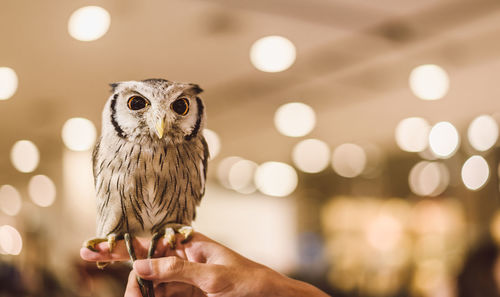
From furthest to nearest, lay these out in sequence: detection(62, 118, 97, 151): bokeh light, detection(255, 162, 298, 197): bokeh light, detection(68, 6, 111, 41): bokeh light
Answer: detection(255, 162, 298, 197): bokeh light → detection(68, 6, 111, 41): bokeh light → detection(62, 118, 97, 151): bokeh light

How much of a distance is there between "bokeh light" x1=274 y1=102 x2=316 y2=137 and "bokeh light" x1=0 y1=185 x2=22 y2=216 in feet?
9.03

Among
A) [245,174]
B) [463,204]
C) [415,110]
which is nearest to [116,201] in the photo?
[415,110]

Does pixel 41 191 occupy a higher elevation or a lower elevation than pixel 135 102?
lower

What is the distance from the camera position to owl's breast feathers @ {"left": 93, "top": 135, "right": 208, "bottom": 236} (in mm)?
751

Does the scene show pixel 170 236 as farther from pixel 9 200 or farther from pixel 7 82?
pixel 9 200

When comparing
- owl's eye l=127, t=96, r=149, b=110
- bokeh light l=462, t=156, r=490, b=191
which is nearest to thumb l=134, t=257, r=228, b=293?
owl's eye l=127, t=96, r=149, b=110

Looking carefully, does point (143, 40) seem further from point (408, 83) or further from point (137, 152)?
point (408, 83)

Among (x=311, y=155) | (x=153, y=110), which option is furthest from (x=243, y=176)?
(x=153, y=110)

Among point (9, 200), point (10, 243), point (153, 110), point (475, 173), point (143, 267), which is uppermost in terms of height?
point (153, 110)

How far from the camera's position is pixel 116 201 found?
76 cm

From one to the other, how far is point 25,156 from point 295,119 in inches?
94.9

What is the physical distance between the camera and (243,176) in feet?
21.7

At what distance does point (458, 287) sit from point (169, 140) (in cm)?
221

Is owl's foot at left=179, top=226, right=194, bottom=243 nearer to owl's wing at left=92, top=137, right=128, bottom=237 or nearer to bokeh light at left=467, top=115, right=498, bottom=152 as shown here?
owl's wing at left=92, top=137, right=128, bottom=237
